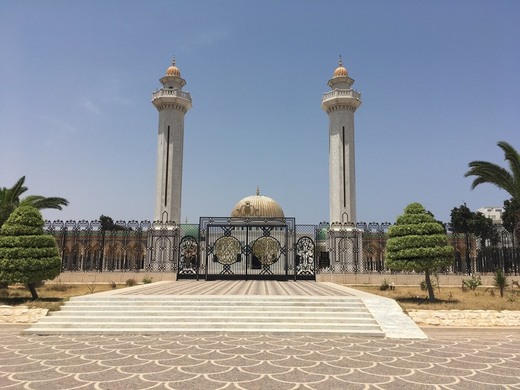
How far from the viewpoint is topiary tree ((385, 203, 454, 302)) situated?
1282 centimetres

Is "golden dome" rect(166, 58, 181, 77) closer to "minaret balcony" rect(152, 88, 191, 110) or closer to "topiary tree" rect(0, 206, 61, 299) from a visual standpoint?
"minaret balcony" rect(152, 88, 191, 110)

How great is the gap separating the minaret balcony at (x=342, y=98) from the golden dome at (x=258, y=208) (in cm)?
1080

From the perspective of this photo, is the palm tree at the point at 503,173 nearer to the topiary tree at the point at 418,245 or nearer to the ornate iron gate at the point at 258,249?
the topiary tree at the point at 418,245

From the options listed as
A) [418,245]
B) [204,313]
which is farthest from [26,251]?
[418,245]

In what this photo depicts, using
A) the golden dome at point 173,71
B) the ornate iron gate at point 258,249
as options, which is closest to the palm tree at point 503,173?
the ornate iron gate at point 258,249

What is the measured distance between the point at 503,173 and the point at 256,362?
14656 millimetres

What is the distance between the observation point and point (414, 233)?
13.2m

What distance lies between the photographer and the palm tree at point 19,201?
715 inches

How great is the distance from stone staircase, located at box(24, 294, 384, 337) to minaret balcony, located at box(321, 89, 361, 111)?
2401 centimetres

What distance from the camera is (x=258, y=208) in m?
38.8

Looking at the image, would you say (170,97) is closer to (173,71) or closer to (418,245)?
(173,71)

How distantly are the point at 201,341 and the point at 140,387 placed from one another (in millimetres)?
3118

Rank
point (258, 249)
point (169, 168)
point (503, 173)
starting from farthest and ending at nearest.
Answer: point (169, 168), point (258, 249), point (503, 173)

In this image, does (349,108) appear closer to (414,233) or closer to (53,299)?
(414,233)
